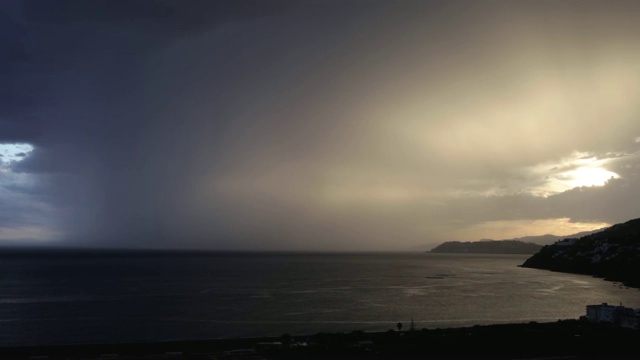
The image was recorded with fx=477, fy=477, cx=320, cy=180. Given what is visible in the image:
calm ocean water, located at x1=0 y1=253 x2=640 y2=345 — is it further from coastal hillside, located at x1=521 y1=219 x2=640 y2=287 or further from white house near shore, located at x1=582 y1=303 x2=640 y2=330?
coastal hillside, located at x1=521 y1=219 x2=640 y2=287

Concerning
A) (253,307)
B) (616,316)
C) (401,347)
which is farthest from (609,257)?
(401,347)

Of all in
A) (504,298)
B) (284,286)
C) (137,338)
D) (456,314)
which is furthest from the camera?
(284,286)

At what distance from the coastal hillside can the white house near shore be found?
83.3 meters

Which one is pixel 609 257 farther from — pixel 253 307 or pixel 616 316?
pixel 253 307

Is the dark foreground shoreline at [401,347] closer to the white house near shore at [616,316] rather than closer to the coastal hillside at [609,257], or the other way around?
the white house near shore at [616,316]

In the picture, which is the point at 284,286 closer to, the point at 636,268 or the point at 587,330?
the point at 587,330

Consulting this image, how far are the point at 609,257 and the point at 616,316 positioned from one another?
429 ft

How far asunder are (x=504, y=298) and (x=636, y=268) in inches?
2623

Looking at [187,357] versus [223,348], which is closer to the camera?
[187,357]

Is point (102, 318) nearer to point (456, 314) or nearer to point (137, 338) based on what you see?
point (137, 338)

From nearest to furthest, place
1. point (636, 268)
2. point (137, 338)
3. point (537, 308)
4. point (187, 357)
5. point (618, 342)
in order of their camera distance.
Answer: point (187, 357) < point (618, 342) < point (137, 338) < point (537, 308) < point (636, 268)

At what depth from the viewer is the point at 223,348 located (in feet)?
137

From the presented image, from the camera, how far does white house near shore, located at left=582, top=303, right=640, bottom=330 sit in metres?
48.3

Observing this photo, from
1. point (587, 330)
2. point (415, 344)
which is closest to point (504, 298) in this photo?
point (587, 330)
